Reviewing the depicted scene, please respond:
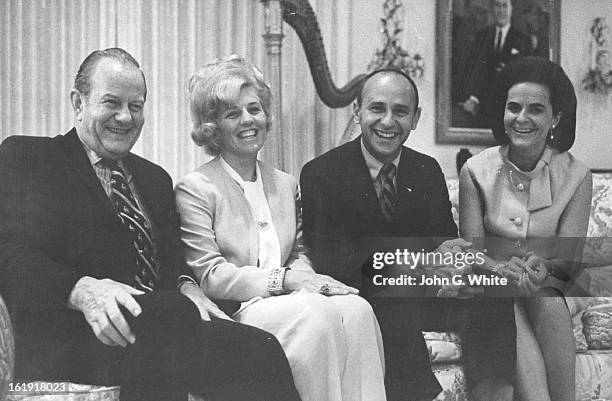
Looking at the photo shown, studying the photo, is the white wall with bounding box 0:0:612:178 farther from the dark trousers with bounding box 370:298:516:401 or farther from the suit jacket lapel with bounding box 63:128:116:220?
the dark trousers with bounding box 370:298:516:401

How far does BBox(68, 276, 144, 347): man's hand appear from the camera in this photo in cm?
180

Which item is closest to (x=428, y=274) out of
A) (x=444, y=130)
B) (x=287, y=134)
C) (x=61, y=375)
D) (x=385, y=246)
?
(x=385, y=246)

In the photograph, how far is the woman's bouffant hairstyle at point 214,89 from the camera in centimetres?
190

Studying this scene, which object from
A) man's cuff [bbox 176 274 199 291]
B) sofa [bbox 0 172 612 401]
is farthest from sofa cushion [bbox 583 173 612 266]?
man's cuff [bbox 176 274 199 291]

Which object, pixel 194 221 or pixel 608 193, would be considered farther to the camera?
pixel 608 193

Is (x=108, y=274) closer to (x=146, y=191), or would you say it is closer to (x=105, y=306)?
(x=105, y=306)

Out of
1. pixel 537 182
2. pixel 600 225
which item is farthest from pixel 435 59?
pixel 600 225

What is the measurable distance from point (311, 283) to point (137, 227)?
426mm

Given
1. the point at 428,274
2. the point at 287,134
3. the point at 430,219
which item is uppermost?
the point at 287,134

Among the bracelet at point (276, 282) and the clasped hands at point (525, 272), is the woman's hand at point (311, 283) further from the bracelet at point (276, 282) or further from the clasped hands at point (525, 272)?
the clasped hands at point (525, 272)

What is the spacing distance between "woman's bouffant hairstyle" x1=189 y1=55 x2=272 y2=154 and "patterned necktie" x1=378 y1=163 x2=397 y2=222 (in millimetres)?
388

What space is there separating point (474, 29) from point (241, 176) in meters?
0.70

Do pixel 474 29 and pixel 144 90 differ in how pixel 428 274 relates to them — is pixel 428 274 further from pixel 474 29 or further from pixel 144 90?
pixel 144 90

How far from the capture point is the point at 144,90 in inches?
73.3
